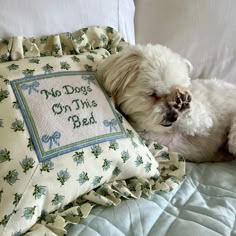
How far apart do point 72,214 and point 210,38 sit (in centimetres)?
81

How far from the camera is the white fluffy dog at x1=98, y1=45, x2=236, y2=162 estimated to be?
1058 mm

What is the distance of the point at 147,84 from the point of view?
106 centimetres

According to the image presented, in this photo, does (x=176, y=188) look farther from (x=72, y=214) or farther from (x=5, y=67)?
(x=5, y=67)

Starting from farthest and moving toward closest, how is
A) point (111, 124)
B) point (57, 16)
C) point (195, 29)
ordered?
point (195, 29) < point (57, 16) < point (111, 124)

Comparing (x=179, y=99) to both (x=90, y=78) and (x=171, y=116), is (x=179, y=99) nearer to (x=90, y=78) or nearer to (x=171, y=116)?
(x=171, y=116)

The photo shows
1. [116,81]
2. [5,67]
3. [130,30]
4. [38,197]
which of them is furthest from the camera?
[130,30]

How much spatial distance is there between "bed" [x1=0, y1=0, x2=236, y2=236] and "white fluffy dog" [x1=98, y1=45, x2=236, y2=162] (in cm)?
5

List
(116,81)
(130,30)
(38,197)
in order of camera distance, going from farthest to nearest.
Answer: (130,30), (116,81), (38,197)

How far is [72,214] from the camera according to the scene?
0.88 m

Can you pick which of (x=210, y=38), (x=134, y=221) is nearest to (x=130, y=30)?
(x=210, y=38)

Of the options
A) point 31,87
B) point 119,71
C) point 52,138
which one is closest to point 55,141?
point 52,138

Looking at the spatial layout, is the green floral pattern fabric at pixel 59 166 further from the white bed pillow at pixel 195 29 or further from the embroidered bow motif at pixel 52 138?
the white bed pillow at pixel 195 29

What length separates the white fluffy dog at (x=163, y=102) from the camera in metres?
1.06

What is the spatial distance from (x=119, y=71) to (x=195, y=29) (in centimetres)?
45
